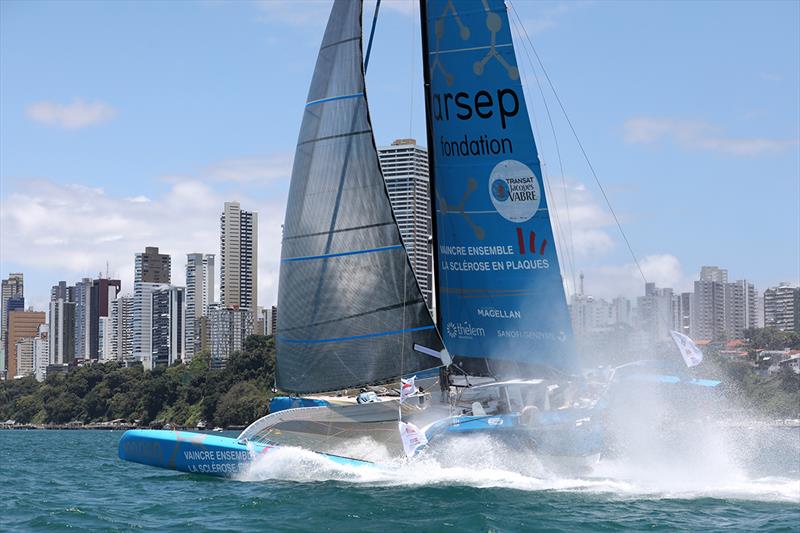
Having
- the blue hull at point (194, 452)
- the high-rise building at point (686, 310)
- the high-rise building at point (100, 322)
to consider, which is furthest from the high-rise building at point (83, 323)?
the blue hull at point (194, 452)

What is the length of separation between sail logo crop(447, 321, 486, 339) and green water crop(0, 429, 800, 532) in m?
2.58

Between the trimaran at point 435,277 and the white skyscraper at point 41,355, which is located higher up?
the trimaran at point 435,277

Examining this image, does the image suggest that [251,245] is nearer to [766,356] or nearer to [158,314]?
[158,314]

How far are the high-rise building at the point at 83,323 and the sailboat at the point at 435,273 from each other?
14812 centimetres

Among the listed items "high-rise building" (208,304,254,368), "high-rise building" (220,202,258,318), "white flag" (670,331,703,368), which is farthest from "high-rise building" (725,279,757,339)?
"white flag" (670,331,703,368)

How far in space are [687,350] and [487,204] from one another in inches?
171

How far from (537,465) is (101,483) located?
344 inches

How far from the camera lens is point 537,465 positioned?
18.2 m

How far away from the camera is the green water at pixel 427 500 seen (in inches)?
567

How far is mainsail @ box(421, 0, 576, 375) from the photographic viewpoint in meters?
19.1

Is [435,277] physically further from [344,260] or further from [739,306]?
[739,306]

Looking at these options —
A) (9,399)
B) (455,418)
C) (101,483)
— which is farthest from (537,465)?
(9,399)

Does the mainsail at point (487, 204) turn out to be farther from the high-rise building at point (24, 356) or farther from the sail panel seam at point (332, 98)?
the high-rise building at point (24, 356)

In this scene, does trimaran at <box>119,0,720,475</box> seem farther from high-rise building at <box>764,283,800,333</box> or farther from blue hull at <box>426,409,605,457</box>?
high-rise building at <box>764,283,800,333</box>
